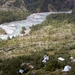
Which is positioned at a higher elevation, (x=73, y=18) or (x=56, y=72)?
(x=56, y=72)

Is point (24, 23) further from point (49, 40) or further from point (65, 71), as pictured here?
point (65, 71)

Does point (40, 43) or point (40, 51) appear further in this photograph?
point (40, 43)

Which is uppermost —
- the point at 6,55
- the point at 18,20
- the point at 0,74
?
the point at 0,74

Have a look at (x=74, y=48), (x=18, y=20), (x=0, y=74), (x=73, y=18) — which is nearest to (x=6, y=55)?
(x=74, y=48)

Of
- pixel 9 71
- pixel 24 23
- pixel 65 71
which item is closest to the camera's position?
pixel 65 71

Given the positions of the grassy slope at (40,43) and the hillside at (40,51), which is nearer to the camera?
the hillside at (40,51)

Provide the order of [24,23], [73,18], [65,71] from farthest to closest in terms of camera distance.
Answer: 1. [24,23]
2. [73,18]
3. [65,71]

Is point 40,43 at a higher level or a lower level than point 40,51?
lower

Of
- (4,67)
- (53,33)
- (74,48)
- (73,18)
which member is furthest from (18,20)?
(4,67)

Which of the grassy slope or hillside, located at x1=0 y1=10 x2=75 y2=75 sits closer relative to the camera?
hillside, located at x1=0 y1=10 x2=75 y2=75

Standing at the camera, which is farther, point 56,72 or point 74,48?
point 74,48
